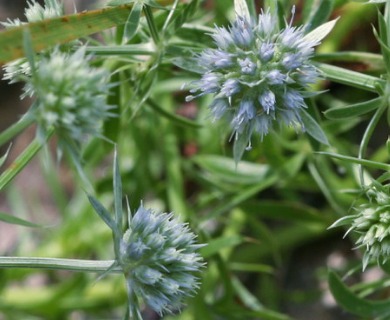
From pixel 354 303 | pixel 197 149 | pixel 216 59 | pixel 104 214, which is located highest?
pixel 216 59

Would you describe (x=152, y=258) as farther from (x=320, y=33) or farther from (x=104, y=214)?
(x=320, y=33)

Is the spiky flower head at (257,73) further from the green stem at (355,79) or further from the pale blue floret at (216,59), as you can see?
the green stem at (355,79)

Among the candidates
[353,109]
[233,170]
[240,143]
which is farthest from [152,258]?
[233,170]

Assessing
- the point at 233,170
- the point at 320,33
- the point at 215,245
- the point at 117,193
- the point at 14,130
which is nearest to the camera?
the point at 14,130

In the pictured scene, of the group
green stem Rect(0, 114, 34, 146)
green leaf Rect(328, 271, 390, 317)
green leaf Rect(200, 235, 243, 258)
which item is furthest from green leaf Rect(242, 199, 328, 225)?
green stem Rect(0, 114, 34, 146)

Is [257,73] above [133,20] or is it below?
below

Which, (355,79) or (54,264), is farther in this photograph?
(355,79)
